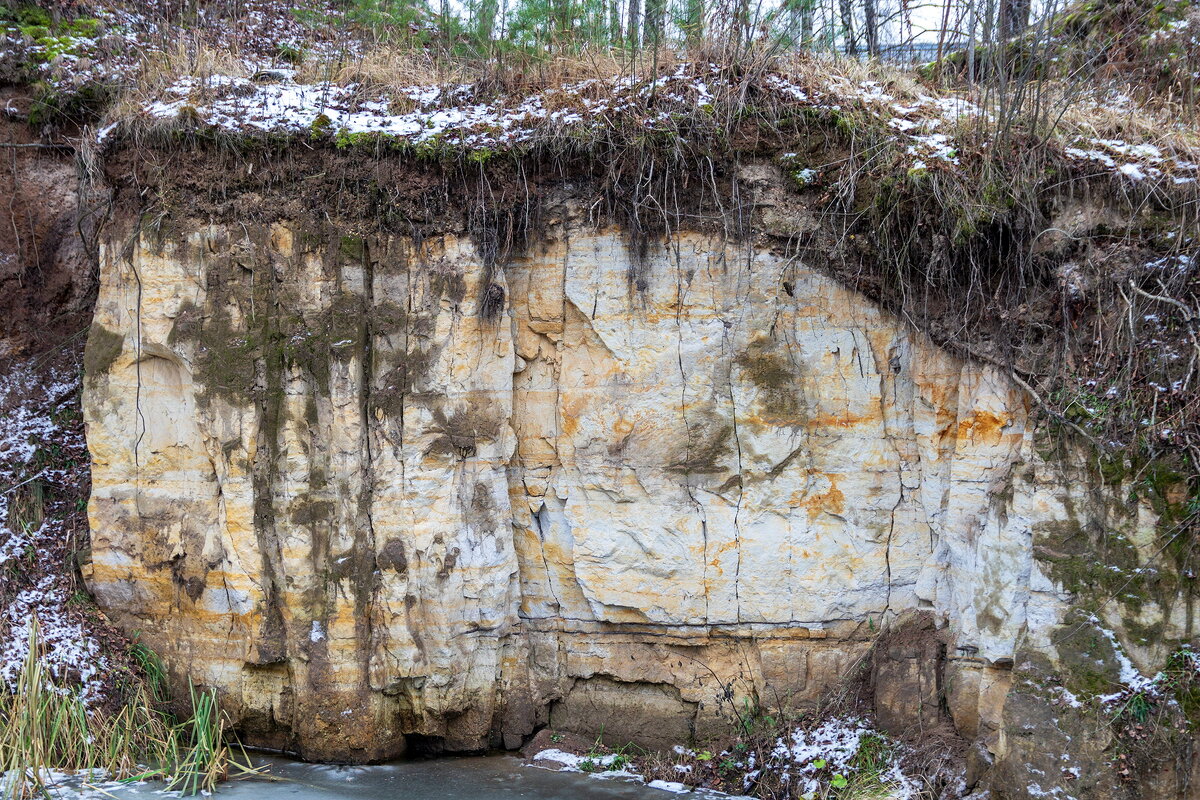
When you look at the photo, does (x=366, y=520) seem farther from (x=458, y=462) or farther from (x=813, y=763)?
(x=813, y=763)

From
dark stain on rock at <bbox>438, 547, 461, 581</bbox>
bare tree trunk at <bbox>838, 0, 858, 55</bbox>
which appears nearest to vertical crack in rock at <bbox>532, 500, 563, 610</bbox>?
dark stain on rock at <bbox>438, 547, 461, 581</bbox>

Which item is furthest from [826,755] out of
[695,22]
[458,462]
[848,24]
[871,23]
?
[871,23]

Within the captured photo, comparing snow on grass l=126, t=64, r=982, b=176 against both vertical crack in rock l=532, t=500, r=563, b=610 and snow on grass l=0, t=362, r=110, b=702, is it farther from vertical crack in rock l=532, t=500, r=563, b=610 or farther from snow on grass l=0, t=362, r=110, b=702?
vertical crack in rock l=532, t=500, r=563, b=610

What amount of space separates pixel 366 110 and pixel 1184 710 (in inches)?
207

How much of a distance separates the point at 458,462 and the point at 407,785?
5.93ft

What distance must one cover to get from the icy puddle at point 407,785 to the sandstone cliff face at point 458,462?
0.17m

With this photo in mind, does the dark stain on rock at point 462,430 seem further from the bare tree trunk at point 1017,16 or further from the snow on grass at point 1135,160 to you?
the bare tree trunk at point 1017,16

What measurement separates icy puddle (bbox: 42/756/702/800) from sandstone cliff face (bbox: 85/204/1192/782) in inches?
6.7

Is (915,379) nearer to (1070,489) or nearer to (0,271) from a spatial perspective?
(1070,489)

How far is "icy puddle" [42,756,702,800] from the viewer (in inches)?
182

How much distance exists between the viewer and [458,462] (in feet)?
17.0

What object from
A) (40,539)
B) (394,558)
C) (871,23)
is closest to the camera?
(394,558)

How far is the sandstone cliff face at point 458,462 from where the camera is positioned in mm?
5137

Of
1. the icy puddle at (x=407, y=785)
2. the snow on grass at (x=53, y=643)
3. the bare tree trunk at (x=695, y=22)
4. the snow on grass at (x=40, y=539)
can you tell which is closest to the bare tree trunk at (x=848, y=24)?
the bare tree trunk at (x=695, y=22)
